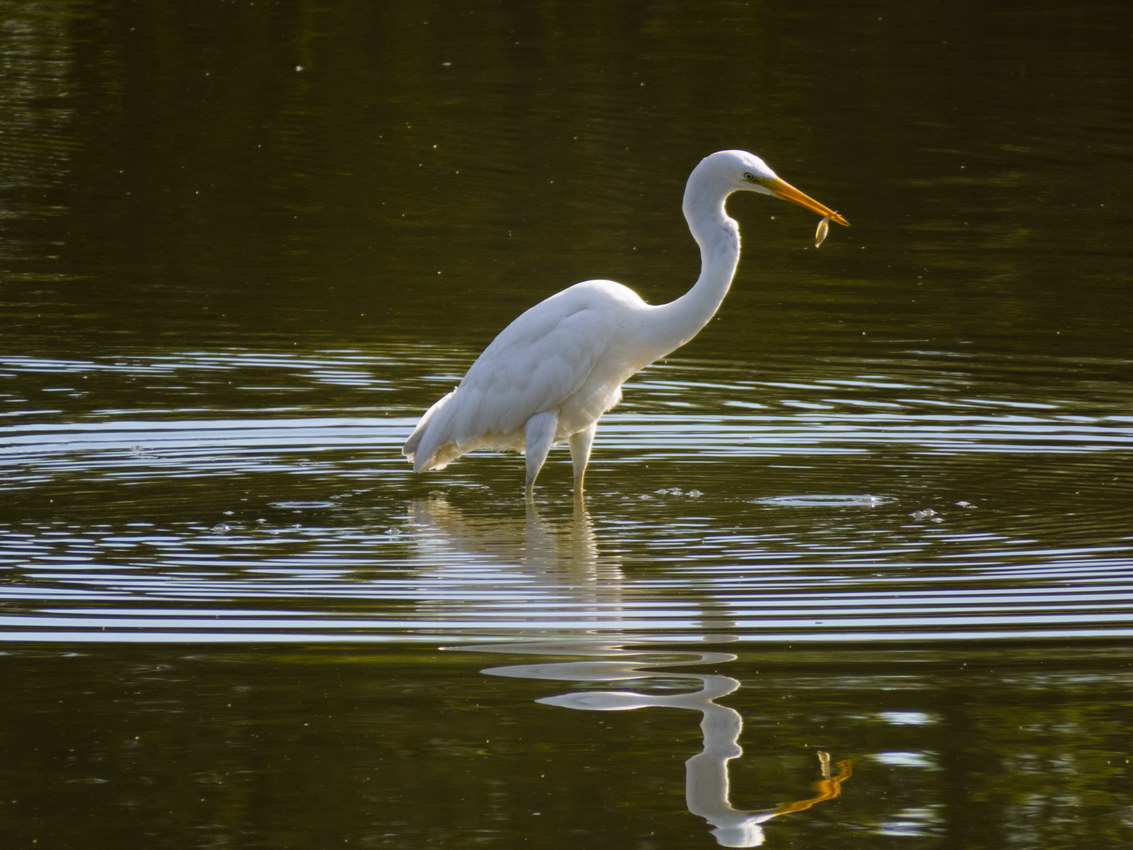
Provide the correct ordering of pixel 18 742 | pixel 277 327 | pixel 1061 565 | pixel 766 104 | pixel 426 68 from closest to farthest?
pixel 18 742
pixel 1061 565
pixel 277 327
pixel 766 104
pixel 426 68

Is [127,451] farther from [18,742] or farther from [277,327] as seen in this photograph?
[18,742]

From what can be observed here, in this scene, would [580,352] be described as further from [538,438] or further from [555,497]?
[555,497]


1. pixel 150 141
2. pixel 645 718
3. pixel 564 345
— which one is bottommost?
pixel 645 718

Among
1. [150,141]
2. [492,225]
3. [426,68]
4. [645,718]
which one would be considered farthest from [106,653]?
[426,68]

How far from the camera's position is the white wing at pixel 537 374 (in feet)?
35.9

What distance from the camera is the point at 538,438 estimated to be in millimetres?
11172

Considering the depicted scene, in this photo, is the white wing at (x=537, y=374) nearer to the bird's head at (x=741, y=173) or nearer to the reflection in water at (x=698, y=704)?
the bird's head at (x=741, y=173)

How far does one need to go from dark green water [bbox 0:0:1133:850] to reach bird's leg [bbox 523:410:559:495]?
0.77 ft

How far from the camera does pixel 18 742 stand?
6613mm

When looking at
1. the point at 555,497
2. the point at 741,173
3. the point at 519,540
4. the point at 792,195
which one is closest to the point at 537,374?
the point at 555,497

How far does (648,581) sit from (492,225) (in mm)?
12774

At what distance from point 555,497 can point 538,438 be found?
475 mm

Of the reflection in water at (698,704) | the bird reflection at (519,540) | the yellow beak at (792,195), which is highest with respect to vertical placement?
the yellow beak at (792,195)

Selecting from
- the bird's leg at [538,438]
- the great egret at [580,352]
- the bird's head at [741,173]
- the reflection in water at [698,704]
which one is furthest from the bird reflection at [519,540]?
the bird's head at [741,173]
